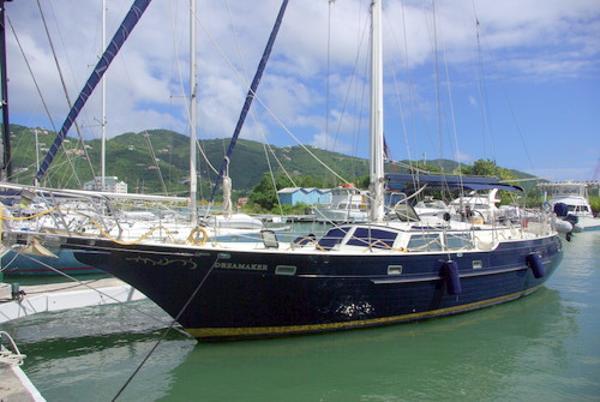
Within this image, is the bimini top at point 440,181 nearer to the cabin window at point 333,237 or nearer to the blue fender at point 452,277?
the cabin window at point 333,237

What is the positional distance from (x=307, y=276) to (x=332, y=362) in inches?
70.6

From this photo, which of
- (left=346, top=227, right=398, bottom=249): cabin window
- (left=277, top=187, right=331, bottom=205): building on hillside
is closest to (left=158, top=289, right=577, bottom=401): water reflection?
(left=346, top=227, right=398, bottom=249): cabin window

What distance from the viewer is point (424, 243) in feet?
41.4

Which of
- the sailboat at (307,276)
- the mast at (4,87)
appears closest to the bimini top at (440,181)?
the sailboat at (307,276)

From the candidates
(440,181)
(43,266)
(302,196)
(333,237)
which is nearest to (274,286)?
(333,237)

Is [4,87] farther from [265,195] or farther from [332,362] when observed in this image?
[265,195]

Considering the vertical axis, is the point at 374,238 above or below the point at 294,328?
above

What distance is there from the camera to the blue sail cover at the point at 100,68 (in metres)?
13.7

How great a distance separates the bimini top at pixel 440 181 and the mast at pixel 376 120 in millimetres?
568

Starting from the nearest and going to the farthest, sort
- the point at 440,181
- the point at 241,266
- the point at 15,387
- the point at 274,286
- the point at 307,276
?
1. the point at 15,387
2. the point at 241,266
3. the point at 274,286
4. the point at 307,276
5. the point at 440,181

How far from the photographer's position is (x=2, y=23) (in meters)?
15.5

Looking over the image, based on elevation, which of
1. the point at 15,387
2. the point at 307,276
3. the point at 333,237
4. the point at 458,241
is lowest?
the point at 15,387

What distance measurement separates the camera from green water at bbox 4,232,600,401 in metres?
8.69

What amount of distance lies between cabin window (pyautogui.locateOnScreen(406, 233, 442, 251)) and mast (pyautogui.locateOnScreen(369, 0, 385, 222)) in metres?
1.46
